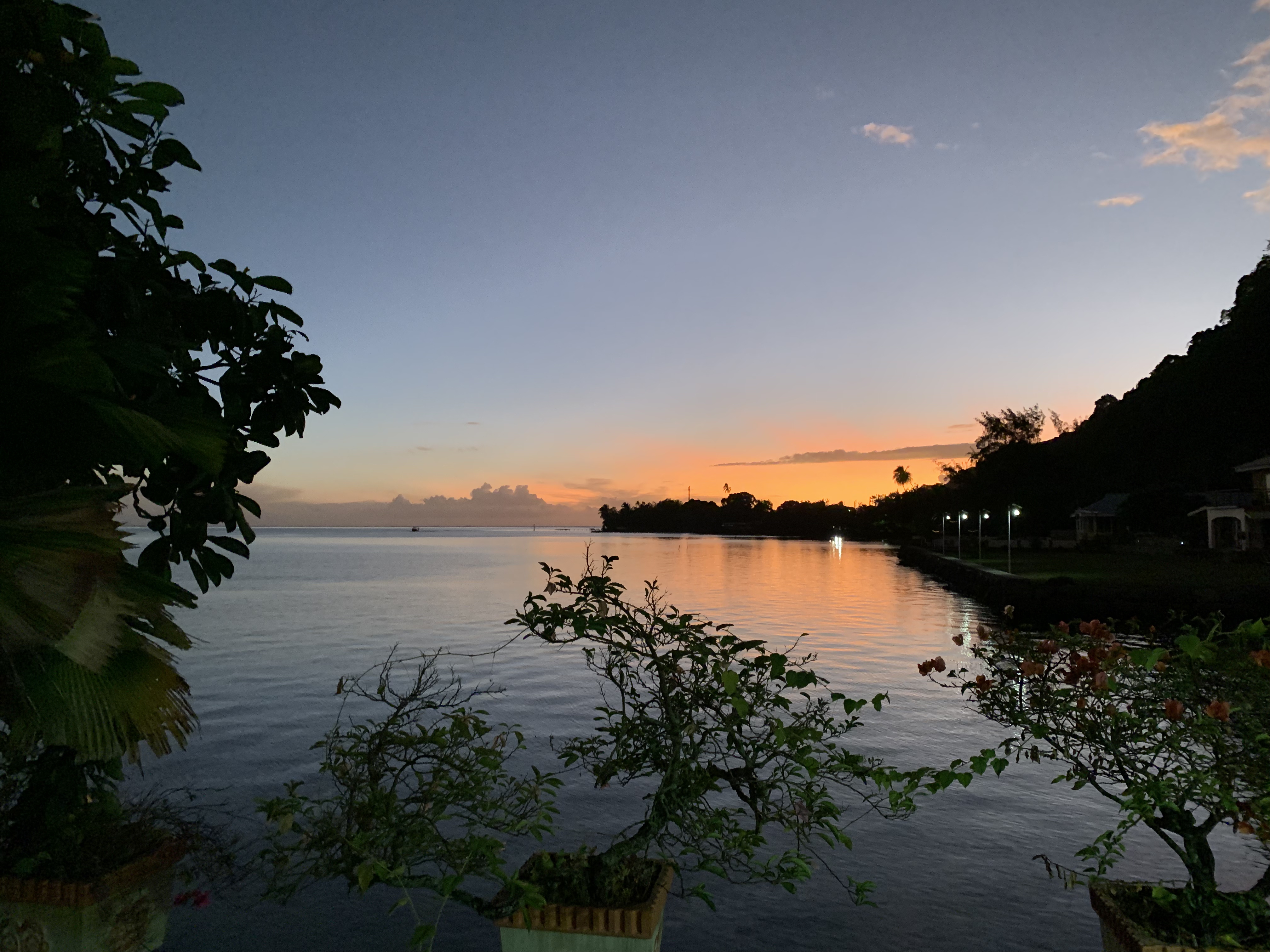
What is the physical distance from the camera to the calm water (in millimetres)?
4969

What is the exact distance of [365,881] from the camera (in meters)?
2.65

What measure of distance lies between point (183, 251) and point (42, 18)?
900mm

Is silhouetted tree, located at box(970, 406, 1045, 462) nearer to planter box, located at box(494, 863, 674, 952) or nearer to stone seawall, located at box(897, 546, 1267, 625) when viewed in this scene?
stone seawall, located at box(897, 546, 1267, 625)

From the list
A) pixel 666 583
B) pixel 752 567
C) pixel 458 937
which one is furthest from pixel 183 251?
pixel 752 567

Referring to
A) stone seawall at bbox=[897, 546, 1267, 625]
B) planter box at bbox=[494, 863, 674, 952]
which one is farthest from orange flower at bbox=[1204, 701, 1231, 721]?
stone seawall at bbox=[897, 546, 1267, 625]

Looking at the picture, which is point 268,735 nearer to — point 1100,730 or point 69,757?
point 69,757

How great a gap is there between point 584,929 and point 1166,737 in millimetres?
2295

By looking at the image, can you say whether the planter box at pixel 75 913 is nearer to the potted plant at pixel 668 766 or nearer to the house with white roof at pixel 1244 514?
the potted plant at pixel 668 766

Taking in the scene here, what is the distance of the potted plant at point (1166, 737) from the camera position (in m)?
3.07

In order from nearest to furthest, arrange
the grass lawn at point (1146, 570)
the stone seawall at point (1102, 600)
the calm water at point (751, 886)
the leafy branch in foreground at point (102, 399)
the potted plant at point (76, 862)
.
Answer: the leafy branch in foreground at point (102, 399)
the potted plant at point (76, 862)
the calm water at point (751, 886)
the stone seawall at point (1102, 600)
the grass lawn at point (1146, 570)

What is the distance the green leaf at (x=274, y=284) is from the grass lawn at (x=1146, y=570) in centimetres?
2726

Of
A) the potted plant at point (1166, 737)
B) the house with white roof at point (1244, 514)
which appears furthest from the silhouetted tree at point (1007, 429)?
the potted plant at point (1166, 737)

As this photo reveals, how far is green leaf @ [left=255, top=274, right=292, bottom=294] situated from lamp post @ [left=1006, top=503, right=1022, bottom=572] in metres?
38.9

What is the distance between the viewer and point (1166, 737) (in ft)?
10.5
